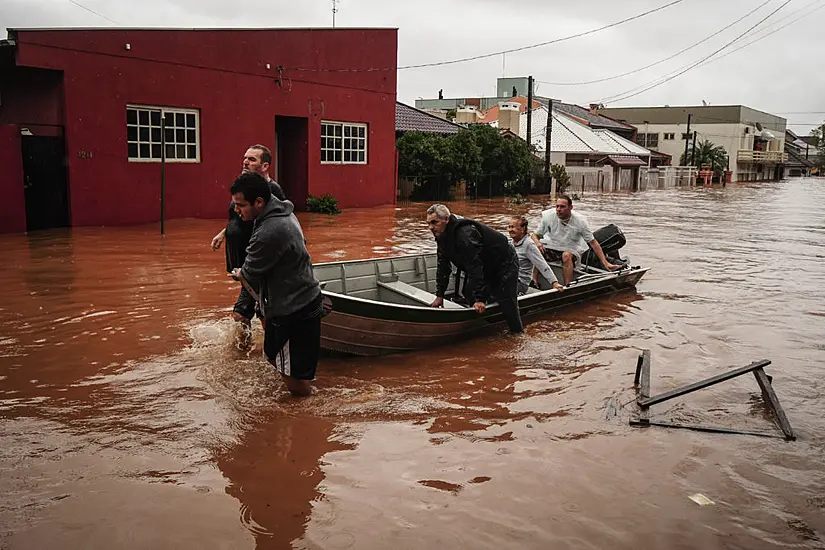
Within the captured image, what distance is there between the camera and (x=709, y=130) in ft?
258

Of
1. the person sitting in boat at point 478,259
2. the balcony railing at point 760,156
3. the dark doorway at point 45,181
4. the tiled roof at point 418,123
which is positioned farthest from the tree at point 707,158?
the person sitting in boat at point 478,259

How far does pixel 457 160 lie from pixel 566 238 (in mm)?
19523

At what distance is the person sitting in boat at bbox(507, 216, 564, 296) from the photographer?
380 inches

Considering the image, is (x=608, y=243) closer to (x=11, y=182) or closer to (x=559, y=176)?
(x=11, y=182)

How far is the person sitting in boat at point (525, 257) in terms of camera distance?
9664mm

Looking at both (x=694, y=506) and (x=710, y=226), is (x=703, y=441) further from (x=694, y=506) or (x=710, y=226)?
(x=710, y=226)

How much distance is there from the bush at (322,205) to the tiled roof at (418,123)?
8.83 metres

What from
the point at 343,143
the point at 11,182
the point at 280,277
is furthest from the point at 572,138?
the point at 280,277

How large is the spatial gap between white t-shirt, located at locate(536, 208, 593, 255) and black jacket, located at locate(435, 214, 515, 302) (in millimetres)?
2968

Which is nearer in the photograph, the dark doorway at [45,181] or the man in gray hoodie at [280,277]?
the man in gray hoodie at [280,277]

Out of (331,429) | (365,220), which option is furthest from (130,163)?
(331,429)

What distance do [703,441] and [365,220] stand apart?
16695 mm

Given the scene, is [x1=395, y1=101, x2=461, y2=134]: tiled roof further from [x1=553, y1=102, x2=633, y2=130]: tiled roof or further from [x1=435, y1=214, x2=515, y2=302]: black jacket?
[x1=553, y1=102, x2=633, y2=130]: tiled roof

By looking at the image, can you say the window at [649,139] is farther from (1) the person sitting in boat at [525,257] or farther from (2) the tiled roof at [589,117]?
(1) the person sitting in boat at [525,257]
